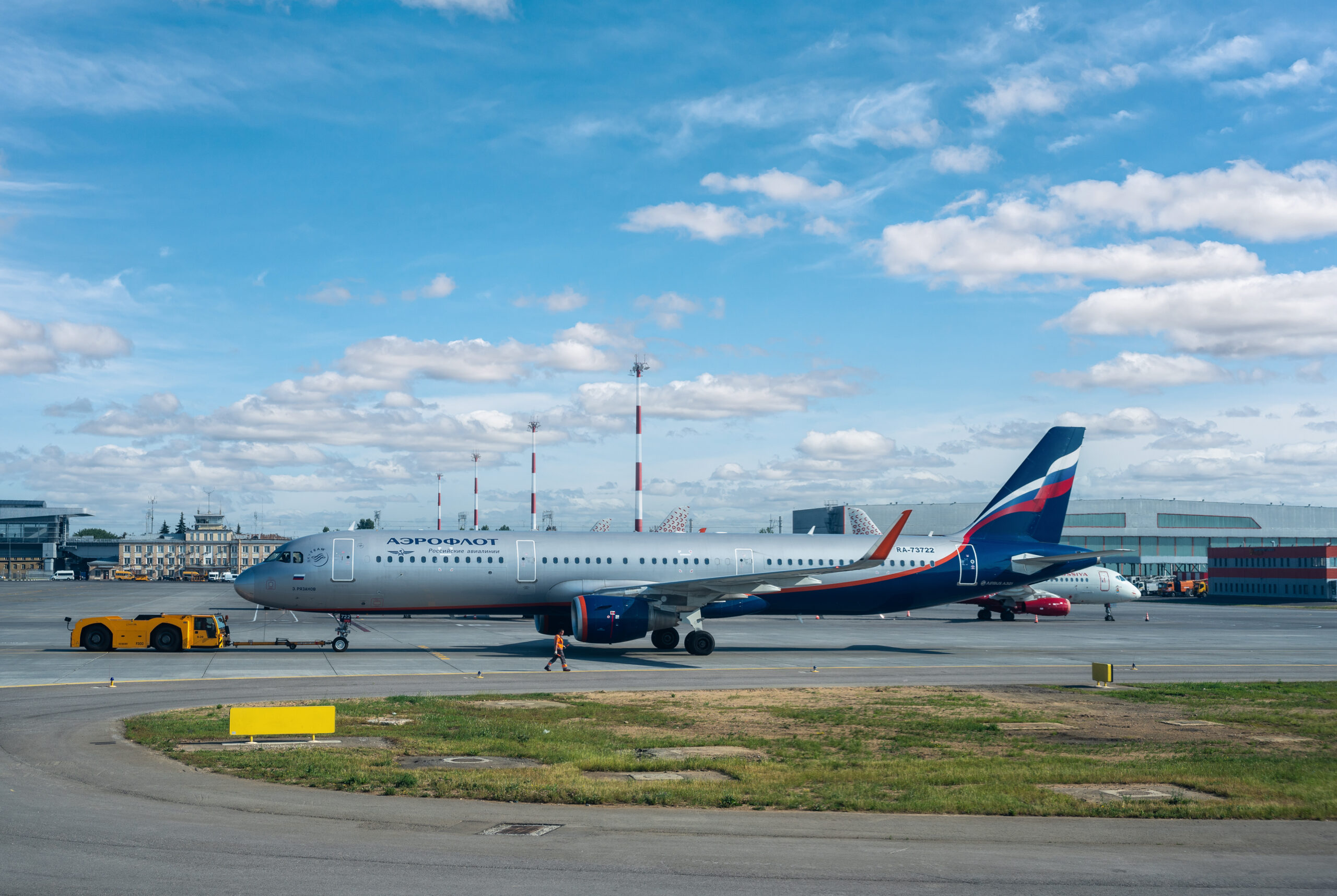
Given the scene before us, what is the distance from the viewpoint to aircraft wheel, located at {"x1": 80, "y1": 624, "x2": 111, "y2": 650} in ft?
129

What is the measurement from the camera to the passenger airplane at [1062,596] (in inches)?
2817

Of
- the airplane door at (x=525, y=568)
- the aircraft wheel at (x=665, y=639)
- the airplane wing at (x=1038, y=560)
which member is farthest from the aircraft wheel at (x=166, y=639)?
the airplane wing at (x=1038, y=560)

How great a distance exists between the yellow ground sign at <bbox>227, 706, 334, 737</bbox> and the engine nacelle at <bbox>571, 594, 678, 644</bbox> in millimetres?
18636

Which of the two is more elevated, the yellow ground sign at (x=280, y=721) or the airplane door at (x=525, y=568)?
the airplane door at (x=525, y=568)

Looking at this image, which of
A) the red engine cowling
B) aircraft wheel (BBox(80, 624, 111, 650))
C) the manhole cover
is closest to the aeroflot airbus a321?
aircraft wheel (BBox(80, 624, 111, 650))

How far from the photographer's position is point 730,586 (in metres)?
40.7

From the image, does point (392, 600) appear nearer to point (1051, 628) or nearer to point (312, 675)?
point (312, 675)

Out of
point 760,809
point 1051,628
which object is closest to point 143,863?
point 760,809

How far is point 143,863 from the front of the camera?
12.6 meters

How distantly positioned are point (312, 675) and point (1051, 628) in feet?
150

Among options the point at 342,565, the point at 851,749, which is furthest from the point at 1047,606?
the point at 851,749

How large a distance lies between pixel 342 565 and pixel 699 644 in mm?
14838

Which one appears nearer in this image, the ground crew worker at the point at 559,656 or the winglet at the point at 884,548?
the ground crew worker at the point at 559,656

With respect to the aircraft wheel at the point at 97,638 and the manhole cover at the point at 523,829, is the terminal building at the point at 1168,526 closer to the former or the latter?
the aircraft wheel at the point at 97,638
